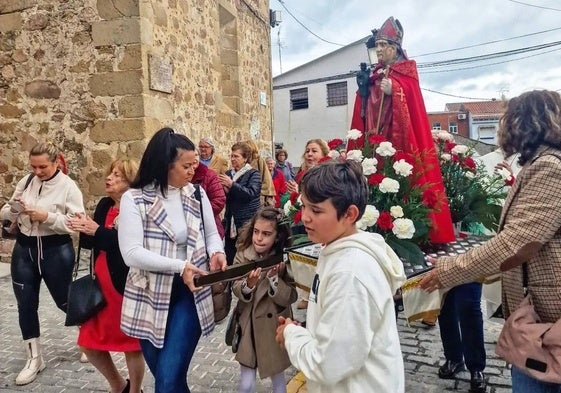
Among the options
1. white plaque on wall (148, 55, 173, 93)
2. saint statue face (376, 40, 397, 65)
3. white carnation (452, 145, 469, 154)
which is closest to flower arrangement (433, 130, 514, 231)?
white carnation (452, 145, 469, 154)

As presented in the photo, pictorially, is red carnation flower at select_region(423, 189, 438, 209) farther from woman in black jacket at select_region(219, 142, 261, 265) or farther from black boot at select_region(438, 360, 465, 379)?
woman in black jacket at select_region(219, 142, 261, 265)

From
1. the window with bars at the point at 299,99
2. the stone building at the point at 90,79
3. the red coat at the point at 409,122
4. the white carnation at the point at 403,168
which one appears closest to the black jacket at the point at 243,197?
the stone building at the point at 90,79

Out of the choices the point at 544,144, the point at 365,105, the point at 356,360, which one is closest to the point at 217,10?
the point at 365,105

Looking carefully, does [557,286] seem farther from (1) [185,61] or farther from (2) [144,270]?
(1) [185,61]

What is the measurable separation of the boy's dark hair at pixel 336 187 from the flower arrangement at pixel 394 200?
831 millimetres

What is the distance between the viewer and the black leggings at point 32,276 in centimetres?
345

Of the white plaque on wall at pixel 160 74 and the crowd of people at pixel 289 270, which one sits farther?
the white plaque on wall at pixel 160 74

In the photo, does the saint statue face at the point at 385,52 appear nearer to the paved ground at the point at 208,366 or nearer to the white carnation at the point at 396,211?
the white carnation at the point at 396,211

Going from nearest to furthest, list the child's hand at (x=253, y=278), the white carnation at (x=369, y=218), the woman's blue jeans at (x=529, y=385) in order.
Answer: the woman's blue jeans at (x=529, y=385) < the child's hand at (x=253, y=278) < the white carnation at (x=369, y=218)

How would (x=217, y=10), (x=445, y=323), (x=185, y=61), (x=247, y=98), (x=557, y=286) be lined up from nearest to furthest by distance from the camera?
(x=557, y=286)
(x=445, y=323)
(x=185, y=61)
(x=217, y=10)
(x=247, y=98)

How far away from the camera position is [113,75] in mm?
6191

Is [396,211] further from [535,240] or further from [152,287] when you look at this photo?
[152,287]

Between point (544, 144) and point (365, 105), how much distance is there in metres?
1.55

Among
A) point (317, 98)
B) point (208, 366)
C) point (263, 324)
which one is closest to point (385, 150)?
point (263, 324)
